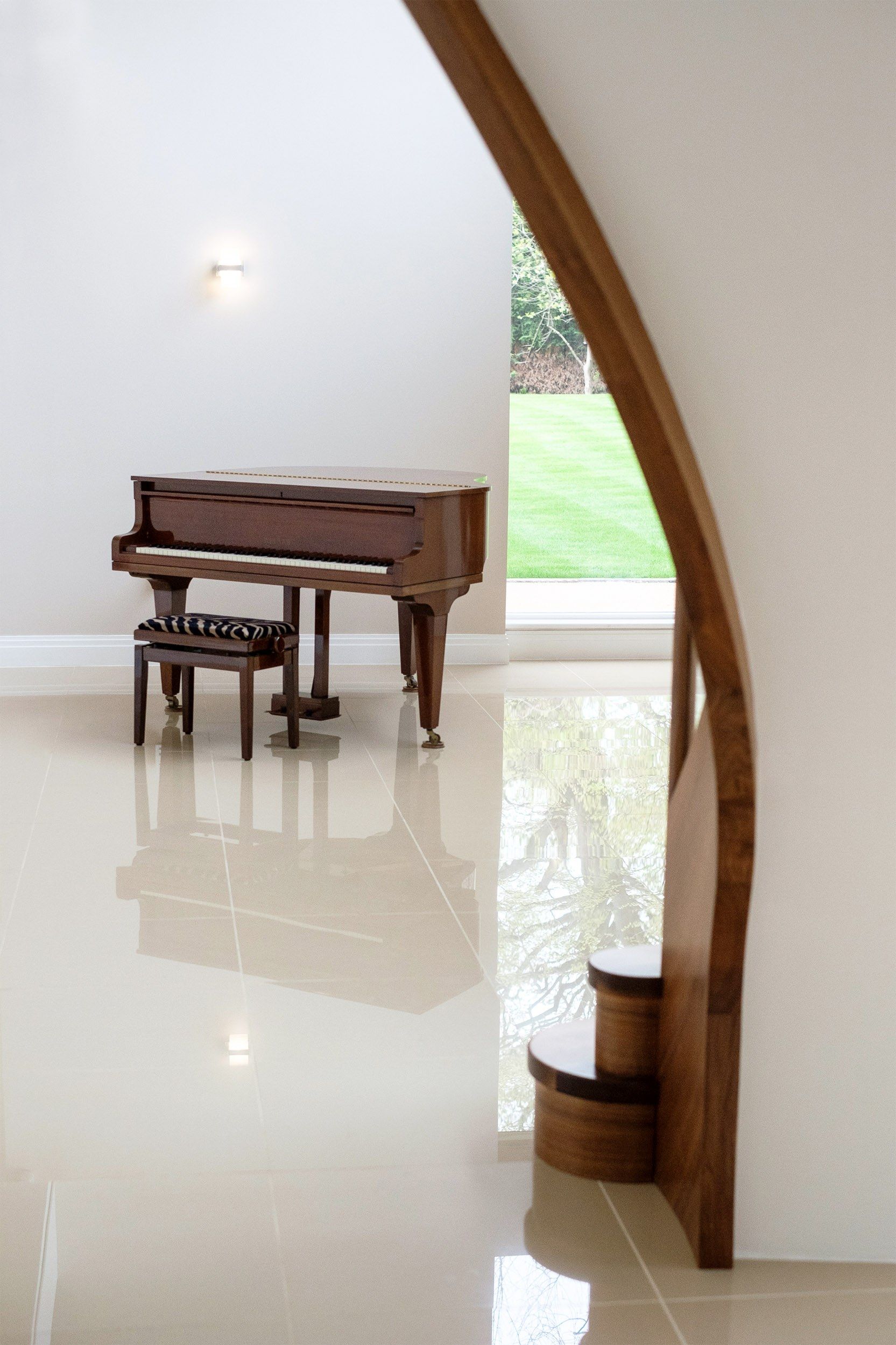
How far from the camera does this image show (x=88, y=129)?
22.1 ft

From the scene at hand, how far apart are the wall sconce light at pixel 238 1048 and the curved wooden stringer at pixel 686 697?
917 millimetres

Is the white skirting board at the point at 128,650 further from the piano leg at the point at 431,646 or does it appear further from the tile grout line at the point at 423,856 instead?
the piano leg at the point at 431,646

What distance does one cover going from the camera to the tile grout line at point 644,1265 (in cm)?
199

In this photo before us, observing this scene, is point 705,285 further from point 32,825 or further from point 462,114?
point 462,114

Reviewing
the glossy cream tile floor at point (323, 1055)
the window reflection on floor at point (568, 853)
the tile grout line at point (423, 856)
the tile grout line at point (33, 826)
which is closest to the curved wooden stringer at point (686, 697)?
the glossy cream tile floor at point (323, 1055)

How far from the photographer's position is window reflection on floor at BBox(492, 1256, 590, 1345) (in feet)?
6.48

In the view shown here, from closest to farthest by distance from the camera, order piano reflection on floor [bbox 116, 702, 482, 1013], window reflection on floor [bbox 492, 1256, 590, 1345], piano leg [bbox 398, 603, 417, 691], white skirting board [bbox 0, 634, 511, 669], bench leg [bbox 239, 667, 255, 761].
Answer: window reflection on floor [bbox 492, 1256, 590, 1345] < piano reflection on floor [bbox 116, 702, 482, 1013] < bench leg [bbox 239, 667, 255, 761] < piano leg [bbox 398, 603, 417, 691] < white skirting board [bbox 0, 634, 511, 669]

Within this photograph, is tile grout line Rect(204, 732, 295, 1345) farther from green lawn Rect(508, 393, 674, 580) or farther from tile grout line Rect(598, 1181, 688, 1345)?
green lawn Rect(508, 393, 674, 580)

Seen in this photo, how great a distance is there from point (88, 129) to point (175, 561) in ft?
8.41

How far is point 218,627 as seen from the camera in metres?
5.34

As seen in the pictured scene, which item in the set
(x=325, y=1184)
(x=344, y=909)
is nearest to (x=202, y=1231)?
(x=325, y=1184)

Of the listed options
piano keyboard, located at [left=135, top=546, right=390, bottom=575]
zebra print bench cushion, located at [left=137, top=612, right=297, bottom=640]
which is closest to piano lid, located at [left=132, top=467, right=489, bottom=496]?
piano keyboard, located at [left=135, top=546, right=390, bottom=575]

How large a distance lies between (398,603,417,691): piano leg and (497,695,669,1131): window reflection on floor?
0.54 meters

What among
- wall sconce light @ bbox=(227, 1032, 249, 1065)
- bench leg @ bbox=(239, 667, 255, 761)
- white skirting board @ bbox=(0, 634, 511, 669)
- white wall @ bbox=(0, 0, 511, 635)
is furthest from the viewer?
white skirting board @ bbox=(0, 634, 511, 669)
